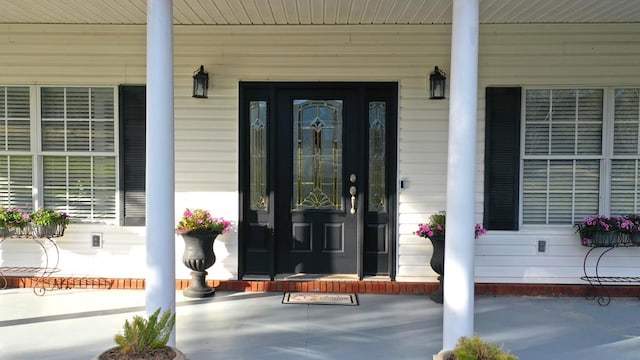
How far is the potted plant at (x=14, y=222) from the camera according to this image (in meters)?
4.61

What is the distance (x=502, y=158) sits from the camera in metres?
4.82

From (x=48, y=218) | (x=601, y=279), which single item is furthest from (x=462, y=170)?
(x=48, y=218)

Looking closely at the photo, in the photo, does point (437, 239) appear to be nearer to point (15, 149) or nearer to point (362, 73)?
point (362, 73)

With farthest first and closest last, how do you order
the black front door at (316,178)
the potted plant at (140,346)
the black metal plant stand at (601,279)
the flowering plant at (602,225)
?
the black front door at (316,178)
the black metal plant stand at (601,279)
the flowering plant at (602,225)
the potted plant at (140,346)

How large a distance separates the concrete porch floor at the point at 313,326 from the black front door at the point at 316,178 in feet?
1.68

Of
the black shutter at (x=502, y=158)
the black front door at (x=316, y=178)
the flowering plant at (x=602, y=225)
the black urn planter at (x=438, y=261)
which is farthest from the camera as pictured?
the black front door at (x=316, y=178)

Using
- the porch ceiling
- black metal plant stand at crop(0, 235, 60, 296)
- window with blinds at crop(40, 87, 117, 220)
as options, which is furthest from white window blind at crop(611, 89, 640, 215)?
black metal plant stand at crop(0, 235, 60, 296)

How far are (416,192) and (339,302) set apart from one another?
1.34 m

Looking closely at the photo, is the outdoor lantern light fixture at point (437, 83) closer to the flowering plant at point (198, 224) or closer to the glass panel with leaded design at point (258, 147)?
the glass panel with leaded design at point (258, 147)

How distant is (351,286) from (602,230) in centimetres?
244

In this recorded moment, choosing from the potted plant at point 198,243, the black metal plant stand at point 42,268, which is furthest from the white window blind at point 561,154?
the black metal plant stand at point 42,268

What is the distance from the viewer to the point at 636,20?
15.3 ft

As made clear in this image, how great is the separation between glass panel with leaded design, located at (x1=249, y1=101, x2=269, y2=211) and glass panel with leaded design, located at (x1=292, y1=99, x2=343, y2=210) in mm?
308

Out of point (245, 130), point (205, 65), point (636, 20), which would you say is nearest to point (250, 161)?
point (245, 130)
